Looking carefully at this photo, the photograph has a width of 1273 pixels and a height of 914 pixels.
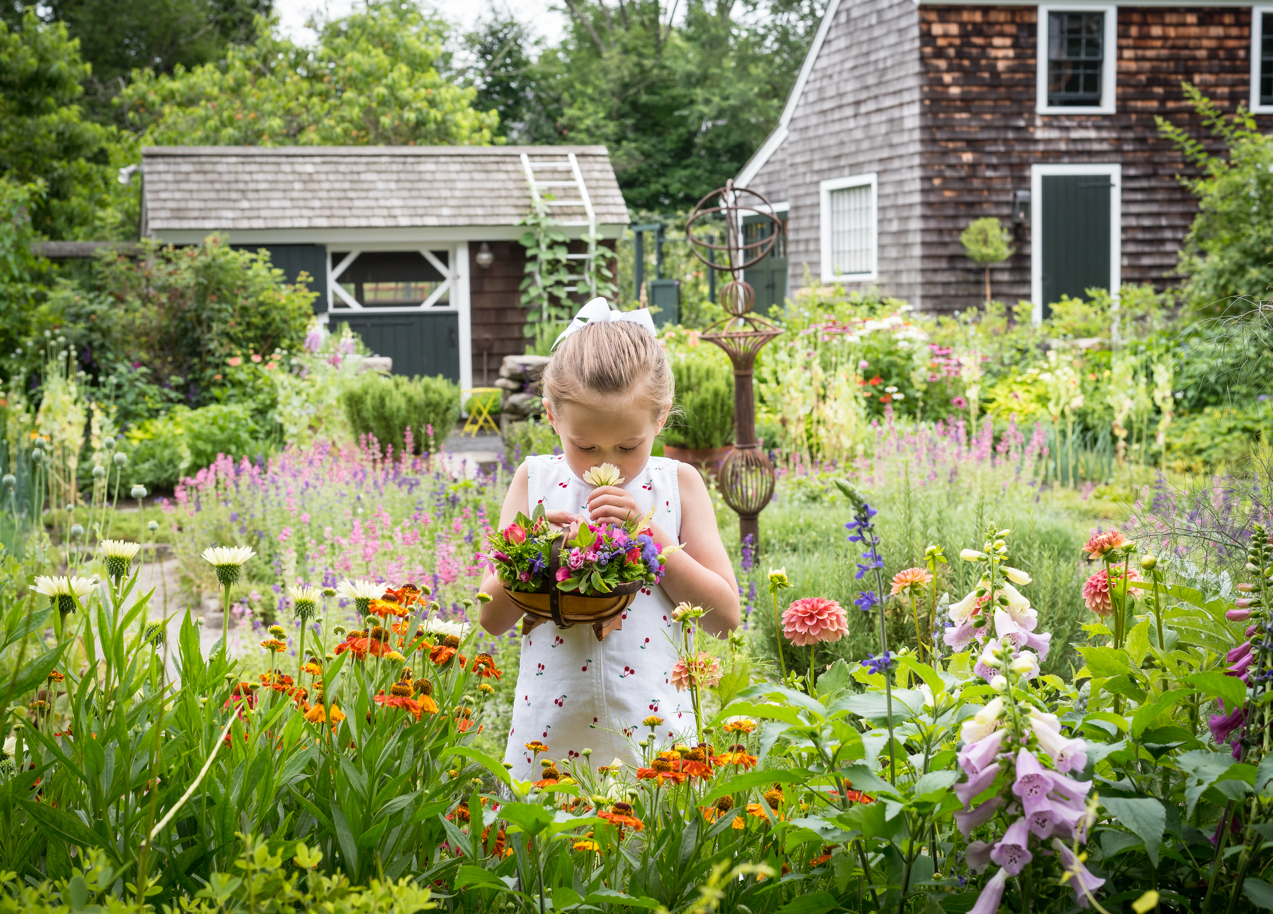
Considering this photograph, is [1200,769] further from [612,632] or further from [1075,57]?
[1075,57]

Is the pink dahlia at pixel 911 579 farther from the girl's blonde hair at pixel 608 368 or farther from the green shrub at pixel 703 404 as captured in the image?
the green shrub at pixel 703 404

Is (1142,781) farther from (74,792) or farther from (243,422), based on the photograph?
(243,422)

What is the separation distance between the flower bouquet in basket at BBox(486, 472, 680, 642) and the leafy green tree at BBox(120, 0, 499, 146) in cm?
1987

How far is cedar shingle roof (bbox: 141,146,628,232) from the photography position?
12609 millimetres

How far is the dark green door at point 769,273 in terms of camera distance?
17.6 meters

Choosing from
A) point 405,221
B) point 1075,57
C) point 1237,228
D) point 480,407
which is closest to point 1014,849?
point 480,407

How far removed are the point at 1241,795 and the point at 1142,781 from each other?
7.8 inches

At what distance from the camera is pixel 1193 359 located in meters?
8.91

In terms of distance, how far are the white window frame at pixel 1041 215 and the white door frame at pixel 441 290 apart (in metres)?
7.50

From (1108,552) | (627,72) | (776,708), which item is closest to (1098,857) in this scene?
(776,708)

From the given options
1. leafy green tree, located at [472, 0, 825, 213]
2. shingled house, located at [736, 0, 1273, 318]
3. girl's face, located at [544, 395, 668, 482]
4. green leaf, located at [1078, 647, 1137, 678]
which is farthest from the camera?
leafy green tree, located at [472, 0, 825, 213]

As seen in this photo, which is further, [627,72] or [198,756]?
[627,72]

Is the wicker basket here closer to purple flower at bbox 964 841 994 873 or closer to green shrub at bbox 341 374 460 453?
purple flower at bbox 964 841 994 873

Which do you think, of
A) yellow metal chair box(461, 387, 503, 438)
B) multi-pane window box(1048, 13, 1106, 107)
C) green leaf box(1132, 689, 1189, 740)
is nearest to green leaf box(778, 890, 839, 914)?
green leaf box(1132, 689, 1189, 740)
